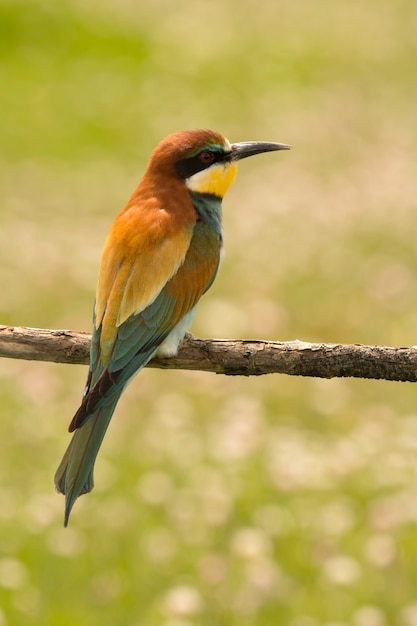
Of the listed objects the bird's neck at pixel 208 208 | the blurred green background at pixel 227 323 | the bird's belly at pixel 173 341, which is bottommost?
the blurred green background at pixel 227 323

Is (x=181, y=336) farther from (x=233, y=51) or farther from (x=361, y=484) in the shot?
(x=233, y=51)

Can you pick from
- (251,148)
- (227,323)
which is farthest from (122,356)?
(227,323)

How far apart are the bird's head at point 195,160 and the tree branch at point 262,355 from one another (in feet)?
2.36

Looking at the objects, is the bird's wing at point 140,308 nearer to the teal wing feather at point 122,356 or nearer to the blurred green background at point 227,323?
the teal wing feather at point 122,356

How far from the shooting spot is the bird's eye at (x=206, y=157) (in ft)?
11.6

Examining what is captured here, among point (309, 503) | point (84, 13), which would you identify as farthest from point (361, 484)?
point (84, 13)

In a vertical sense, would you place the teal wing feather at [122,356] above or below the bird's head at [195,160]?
below

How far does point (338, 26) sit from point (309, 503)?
11047mm

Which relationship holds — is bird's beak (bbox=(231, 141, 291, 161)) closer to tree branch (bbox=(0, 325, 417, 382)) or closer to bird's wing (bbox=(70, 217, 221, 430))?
bird's wing (bbox=(70, 217, 221, 430))

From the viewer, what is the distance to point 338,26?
14094mm

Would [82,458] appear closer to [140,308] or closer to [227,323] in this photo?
[140,308]

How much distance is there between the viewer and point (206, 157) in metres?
3.55

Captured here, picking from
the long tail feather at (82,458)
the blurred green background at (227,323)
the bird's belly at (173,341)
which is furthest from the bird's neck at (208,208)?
the blurred green background at (227,323)

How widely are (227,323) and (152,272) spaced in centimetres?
285
